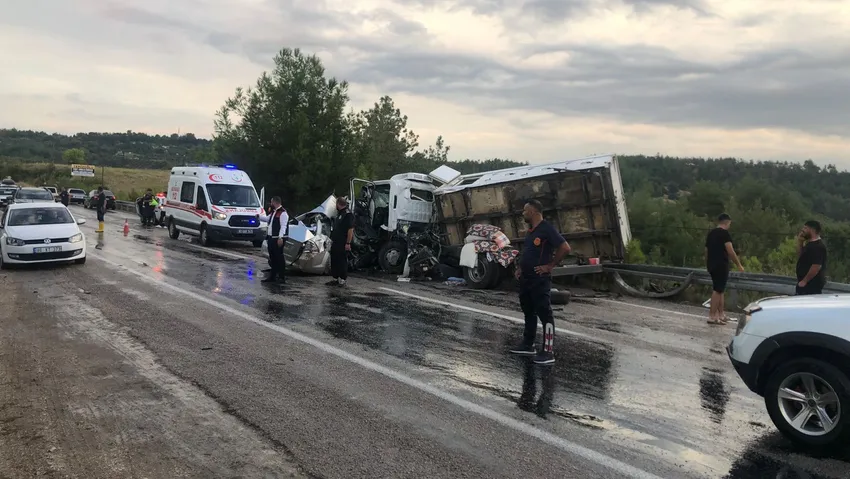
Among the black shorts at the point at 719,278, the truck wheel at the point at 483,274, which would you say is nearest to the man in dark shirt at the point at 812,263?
the black shorts at the point at 719,278

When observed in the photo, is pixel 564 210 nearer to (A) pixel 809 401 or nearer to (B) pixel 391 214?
(B) pixel 391 214

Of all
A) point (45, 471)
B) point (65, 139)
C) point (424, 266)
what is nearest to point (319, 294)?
point (424, 266)

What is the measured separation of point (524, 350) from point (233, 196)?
15.9 meters

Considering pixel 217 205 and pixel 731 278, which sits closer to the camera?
pixel 731 278

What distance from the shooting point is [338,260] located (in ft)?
40.5

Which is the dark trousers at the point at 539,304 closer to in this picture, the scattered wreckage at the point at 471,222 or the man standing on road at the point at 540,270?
the man standing on road at the point at 540,270

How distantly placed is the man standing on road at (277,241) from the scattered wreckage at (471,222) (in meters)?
1.25

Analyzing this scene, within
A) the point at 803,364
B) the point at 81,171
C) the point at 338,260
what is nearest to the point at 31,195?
the point at 338,260

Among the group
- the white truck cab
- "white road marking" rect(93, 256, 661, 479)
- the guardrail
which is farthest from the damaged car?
the guardrail

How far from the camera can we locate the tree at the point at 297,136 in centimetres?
3438

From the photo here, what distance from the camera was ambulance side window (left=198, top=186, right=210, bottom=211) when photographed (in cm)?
2044

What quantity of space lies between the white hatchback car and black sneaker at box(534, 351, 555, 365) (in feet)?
36.9

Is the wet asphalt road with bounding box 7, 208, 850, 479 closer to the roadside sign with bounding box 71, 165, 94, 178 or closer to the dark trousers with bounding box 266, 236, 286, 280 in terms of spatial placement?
the dark trousers with bounding box 266, 236, 286, 280

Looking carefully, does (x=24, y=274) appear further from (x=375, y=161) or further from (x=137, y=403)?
(x=375, y=161)
